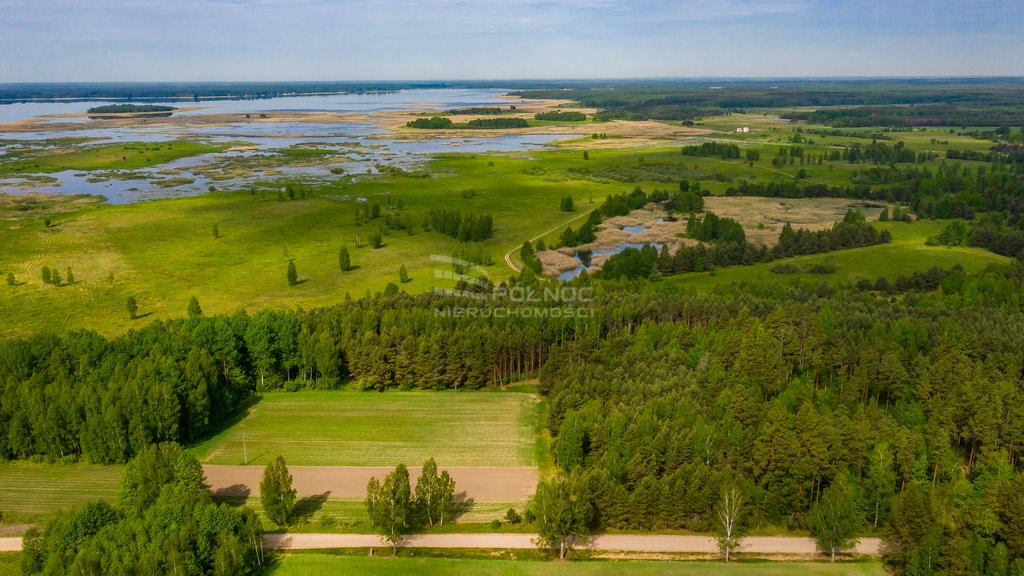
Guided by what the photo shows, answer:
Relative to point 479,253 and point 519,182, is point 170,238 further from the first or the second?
point 519,182

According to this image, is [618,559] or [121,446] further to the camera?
[121,446]

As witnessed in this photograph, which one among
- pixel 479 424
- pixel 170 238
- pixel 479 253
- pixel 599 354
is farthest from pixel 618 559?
pixel 170 238

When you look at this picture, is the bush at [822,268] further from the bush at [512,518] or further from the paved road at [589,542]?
the bush at [512,518]

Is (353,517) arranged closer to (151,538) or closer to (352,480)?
(352,480)

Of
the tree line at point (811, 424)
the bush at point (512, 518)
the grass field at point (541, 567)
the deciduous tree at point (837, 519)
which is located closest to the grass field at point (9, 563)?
the grass field at point (541, 567)

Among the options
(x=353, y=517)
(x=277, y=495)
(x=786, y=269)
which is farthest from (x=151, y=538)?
(x=786, y=269)

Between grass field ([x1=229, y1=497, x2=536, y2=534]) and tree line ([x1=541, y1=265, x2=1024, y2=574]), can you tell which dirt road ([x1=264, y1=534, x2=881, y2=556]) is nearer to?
grass field ([x1=229, y1=497, x2=536, y2=534])

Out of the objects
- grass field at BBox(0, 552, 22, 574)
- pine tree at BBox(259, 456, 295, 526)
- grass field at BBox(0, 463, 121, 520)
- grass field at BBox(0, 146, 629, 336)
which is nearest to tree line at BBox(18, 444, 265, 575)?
grass field at BBox(0, 552, 22, 574)
